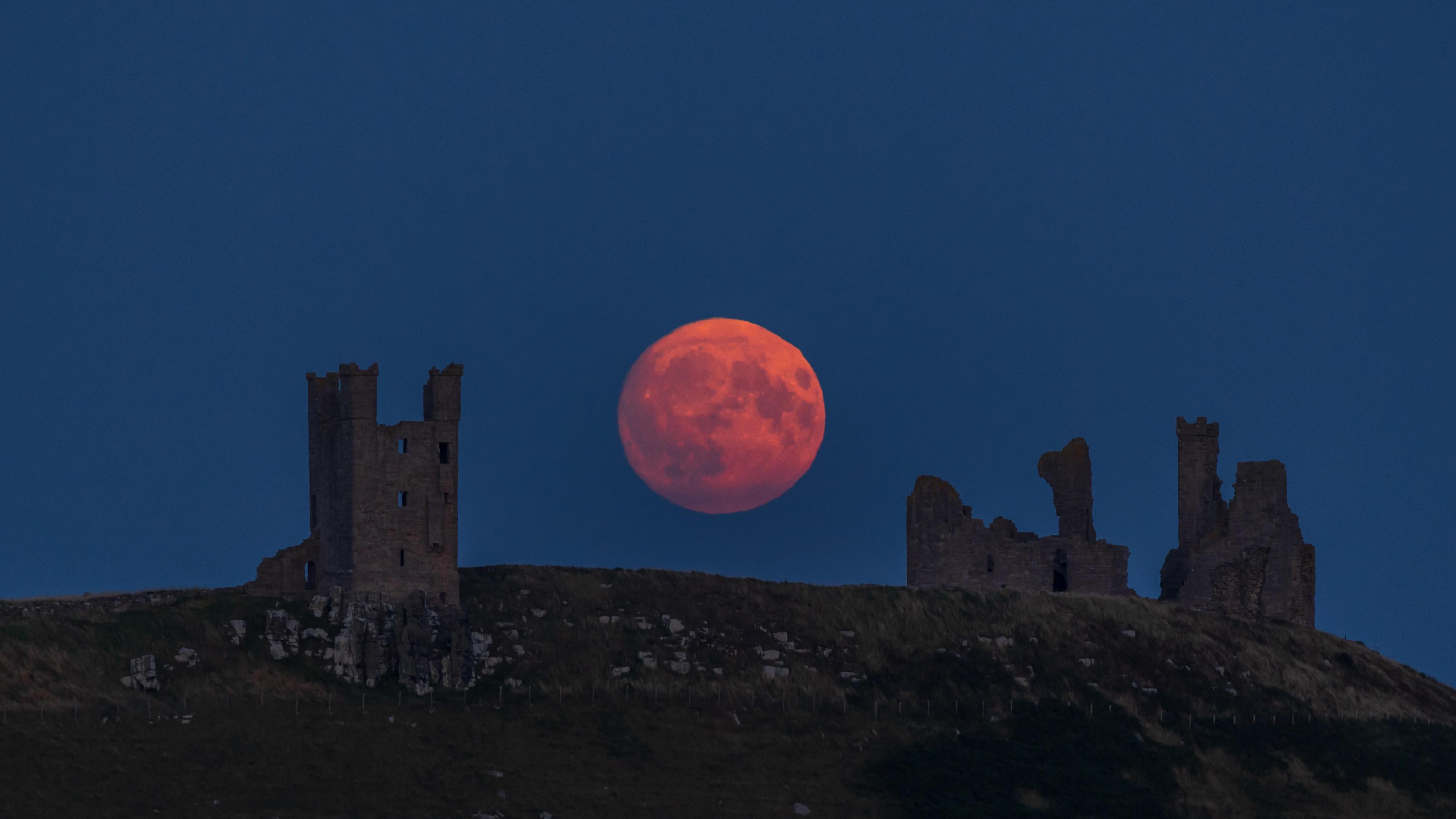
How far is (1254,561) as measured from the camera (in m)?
98.8

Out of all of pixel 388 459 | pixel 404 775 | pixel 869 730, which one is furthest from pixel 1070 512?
pixel 404 775

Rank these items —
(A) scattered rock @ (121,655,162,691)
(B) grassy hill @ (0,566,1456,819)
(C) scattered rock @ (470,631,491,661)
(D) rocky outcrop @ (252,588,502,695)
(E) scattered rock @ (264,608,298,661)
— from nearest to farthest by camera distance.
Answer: (B) grassy hill @ (0,566,1456,819), (A) scattered rock @ (121,655,162,691), (E) scattered rock @ (264,608,298,661), (D) rocky outcrop @ (252,588,502,695), (C) scattered rock @ (470,631,491,661)

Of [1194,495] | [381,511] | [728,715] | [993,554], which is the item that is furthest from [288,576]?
[1194,495]

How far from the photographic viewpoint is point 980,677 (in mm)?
85875

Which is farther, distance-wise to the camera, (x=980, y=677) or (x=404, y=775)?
(x=980, y=677)

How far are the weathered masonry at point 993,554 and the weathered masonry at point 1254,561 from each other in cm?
323

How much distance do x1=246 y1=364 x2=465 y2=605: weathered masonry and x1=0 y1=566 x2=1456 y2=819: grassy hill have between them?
1.94 meters

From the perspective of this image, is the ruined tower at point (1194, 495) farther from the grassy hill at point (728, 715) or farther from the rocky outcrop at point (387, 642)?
the rocky outcrop at point (387, 642)

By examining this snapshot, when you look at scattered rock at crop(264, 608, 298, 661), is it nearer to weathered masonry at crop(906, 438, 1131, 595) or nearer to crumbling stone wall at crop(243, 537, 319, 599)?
crumbling stone wall at crop(243, 537, 319, 599)

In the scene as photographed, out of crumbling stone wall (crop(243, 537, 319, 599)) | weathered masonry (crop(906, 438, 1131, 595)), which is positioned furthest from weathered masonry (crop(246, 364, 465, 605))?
weathered masonry (crop(906, 438, 1131, 595))

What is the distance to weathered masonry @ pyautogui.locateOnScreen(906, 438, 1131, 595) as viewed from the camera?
98688mm

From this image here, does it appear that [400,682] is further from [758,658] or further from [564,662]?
[758,658]

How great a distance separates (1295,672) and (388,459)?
35501mm

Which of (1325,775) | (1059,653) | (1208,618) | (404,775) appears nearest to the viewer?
(404,775)
